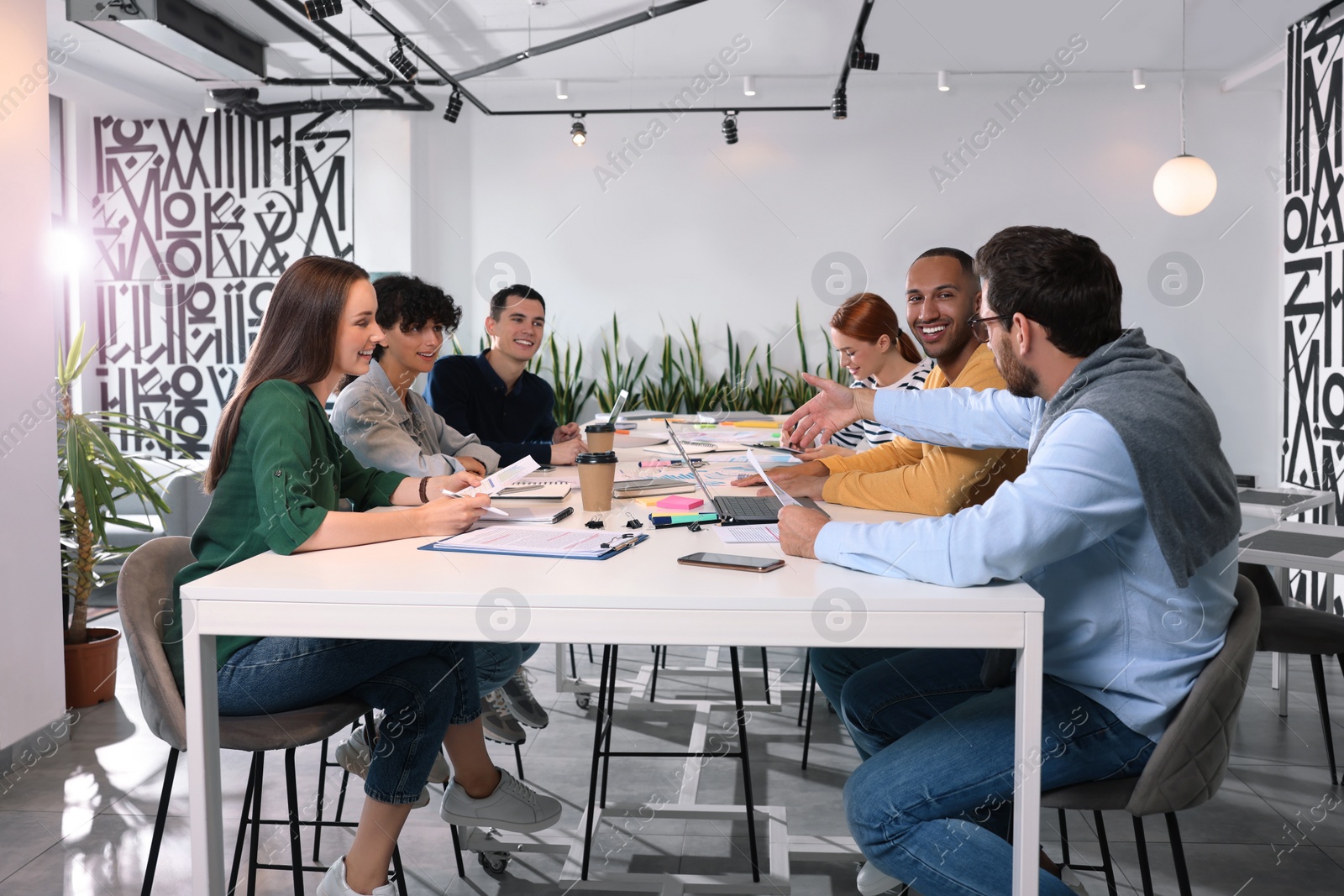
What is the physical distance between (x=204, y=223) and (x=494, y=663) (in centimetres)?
578

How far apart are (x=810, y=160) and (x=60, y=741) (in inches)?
222

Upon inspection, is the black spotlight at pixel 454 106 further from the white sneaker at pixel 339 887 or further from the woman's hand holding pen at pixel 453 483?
the white sneaker at pixel 339 887

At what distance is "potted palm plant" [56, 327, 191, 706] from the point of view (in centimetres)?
328

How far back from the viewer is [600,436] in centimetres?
272

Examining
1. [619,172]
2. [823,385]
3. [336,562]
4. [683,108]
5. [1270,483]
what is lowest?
[1270,483]

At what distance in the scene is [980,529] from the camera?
1296mm

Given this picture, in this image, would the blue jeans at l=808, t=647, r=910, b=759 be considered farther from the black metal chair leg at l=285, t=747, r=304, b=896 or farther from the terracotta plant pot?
the terracotta plant pot

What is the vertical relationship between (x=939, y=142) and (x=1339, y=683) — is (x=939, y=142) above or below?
above

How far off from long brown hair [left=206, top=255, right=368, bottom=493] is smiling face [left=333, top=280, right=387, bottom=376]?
0.04 ft

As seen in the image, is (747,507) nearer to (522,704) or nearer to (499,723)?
(499,723)

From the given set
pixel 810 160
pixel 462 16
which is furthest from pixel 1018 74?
pixel 462 16

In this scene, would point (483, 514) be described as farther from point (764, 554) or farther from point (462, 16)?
point (462, 16)

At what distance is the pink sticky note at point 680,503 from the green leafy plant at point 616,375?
4.87 metres

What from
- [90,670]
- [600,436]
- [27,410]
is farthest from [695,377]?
[27,410]
